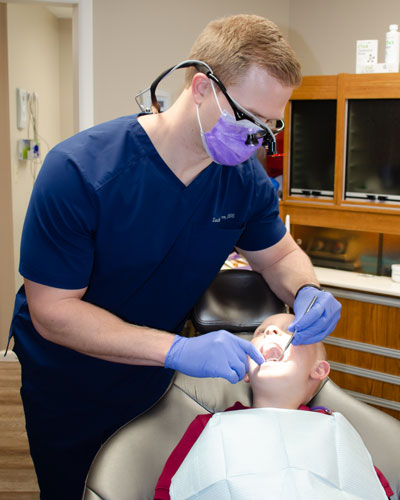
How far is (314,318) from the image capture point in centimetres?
130

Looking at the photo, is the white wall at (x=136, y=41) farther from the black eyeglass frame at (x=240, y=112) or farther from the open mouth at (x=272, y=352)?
the open mouth at (x=272, y=352)

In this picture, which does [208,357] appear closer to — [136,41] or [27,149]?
[136,41]

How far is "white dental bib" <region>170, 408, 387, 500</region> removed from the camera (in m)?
1.04

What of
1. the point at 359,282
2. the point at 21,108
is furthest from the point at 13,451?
the point at 21,108

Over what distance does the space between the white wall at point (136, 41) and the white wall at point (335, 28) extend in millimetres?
387

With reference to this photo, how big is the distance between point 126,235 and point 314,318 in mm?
482

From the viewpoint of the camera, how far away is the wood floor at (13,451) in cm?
217

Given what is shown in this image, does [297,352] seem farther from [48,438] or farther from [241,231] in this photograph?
[48,438]

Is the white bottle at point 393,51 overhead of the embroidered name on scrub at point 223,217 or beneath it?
overhead

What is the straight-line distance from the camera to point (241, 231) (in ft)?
4.63

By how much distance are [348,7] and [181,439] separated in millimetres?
2473

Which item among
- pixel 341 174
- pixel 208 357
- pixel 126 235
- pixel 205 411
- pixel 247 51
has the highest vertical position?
pixel 247 51

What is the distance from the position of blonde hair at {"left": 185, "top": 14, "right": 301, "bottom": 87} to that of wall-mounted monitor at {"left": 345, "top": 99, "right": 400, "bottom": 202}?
1457 millimetres

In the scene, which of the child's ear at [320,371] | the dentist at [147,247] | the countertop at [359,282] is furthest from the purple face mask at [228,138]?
the countertop at [359,282]
